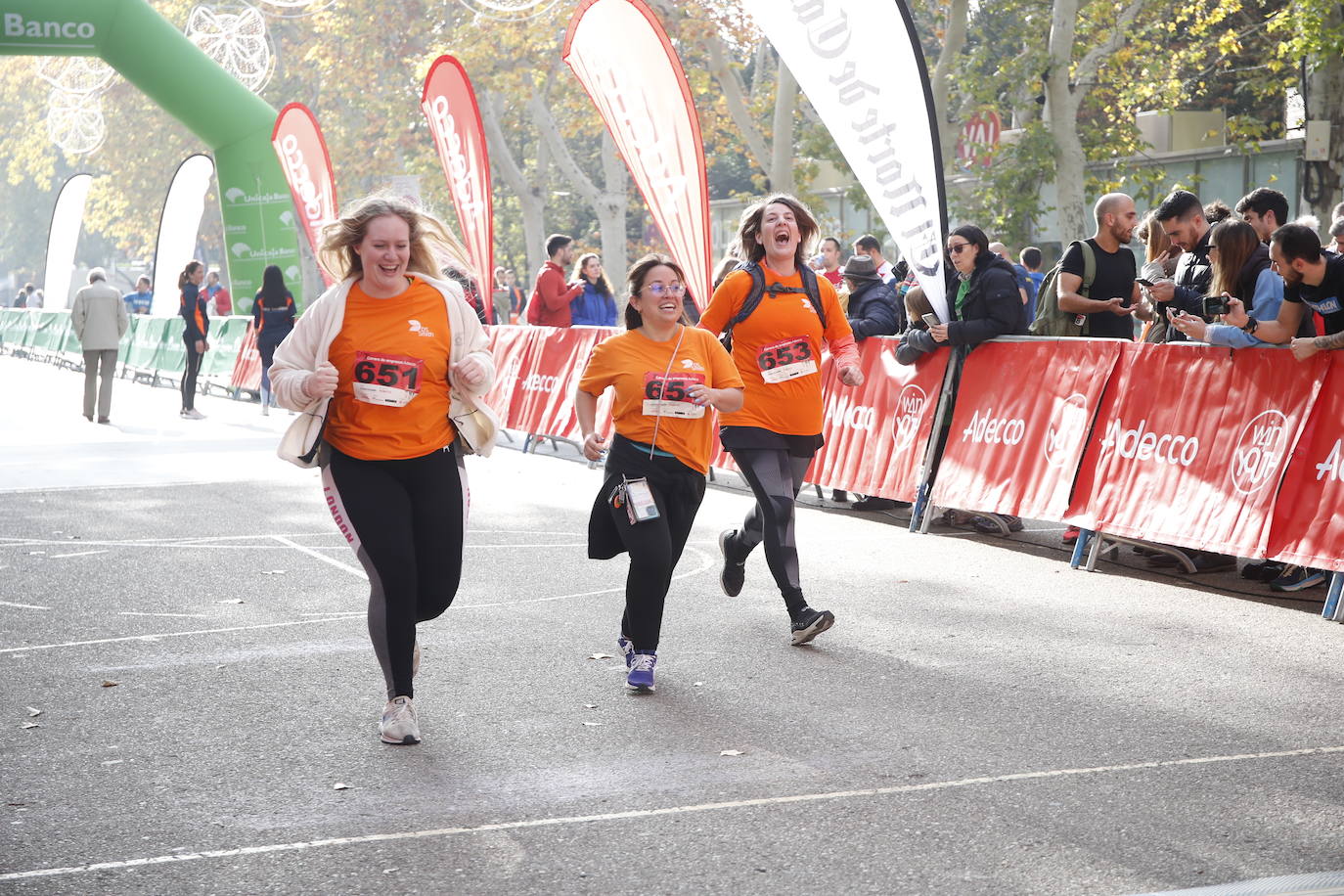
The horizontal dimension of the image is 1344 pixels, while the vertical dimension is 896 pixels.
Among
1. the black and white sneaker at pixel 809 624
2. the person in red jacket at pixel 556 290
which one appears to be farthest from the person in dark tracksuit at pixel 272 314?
the black and white sneaker at pixel 809 624

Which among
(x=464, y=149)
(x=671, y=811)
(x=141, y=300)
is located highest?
(x=464, y=149)

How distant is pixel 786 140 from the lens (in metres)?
25.4

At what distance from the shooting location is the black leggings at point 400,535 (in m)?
5.64

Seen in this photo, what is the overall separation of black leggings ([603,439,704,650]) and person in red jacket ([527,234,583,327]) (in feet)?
34.2

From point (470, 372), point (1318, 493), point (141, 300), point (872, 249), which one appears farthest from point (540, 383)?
point (141, 300)

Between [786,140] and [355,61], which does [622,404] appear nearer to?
[786,140]

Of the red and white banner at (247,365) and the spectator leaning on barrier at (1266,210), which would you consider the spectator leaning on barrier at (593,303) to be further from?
the red and white banner at (247,365)

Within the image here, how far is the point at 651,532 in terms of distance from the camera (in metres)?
6.57

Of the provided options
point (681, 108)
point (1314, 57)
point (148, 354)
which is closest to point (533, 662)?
point (681, 108)

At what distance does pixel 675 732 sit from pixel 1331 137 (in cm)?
Answer: 1650

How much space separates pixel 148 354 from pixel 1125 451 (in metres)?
24.3

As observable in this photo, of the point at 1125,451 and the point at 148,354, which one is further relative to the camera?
the point at 148,354

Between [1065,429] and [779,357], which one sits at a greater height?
[779,357]

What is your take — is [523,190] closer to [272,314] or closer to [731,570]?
[272,314]
